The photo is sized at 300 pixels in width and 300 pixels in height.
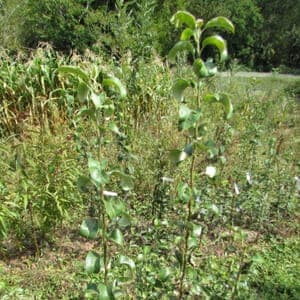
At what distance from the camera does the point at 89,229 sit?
1.48 metres

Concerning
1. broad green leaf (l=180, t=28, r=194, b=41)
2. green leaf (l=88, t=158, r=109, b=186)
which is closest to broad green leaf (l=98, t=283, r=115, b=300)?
green leaf (l=88, t=158, r=109, b=186)

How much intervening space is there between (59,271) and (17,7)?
11844 millimetres

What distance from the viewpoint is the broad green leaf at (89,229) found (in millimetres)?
1470

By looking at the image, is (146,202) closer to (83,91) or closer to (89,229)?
(89,229)

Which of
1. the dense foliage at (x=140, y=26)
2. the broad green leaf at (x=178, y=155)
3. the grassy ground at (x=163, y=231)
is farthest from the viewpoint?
the dense foliage at (x=140, y=26)

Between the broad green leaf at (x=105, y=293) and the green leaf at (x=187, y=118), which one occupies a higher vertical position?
the green leaf at (x=187, y=118)

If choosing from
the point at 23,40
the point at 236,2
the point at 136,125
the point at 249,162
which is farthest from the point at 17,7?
the point at 249,162

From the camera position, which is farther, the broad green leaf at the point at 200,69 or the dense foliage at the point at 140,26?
the dense foliage at the point at 140,26

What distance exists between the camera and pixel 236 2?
15.9 metres

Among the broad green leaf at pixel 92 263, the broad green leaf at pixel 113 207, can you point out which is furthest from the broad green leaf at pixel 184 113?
the broad green leaf at pixel 92 263

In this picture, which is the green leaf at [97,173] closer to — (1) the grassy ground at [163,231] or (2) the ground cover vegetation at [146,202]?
(2) the ground cover vegetation at [146,202]

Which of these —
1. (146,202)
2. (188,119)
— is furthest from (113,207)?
(146,202)

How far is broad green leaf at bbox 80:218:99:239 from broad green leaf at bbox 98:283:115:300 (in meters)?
0.21

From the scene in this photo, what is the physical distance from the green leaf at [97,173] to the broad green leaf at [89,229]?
18 centimetres
